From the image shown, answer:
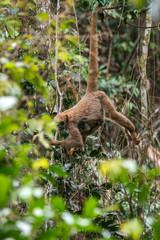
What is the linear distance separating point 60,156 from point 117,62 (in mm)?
8795

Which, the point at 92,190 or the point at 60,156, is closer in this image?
the point at 92,190

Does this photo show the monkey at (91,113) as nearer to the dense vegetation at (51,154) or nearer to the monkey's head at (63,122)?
the monkey's head at (63,122)

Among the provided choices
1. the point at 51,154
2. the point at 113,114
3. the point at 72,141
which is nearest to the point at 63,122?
the point at 72,141

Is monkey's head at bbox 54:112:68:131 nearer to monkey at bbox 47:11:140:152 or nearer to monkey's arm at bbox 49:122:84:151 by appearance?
monkey at bbox 47:11:140:152

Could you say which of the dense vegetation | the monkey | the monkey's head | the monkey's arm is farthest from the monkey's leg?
the monkey's head

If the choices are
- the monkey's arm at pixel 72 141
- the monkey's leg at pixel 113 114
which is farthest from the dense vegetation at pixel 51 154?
the monkey's leg at pixel 113 114

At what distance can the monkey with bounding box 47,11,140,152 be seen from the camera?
4.47 meters

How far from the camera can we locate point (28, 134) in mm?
4094

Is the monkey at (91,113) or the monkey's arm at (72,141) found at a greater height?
the monkey at (91,113)

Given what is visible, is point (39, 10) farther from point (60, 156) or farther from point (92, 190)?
point (92, 190)

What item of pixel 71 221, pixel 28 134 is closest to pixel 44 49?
pixel 28 134

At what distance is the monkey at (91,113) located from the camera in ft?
14.7

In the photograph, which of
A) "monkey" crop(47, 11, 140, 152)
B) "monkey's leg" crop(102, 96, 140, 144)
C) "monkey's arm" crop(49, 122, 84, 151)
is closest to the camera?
"monkey's arm" crop(49, 122, 84, 151)

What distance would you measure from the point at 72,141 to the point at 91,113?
0.69 m
